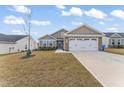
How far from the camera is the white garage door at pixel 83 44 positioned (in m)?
22.8

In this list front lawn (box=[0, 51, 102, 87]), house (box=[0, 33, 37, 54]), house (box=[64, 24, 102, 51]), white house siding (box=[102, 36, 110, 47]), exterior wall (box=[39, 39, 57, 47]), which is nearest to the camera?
front lawn (box=[0, 51, 102, 87])

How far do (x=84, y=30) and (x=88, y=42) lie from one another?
177 cm

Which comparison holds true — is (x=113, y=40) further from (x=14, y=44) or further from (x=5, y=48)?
(x=5, y=48)

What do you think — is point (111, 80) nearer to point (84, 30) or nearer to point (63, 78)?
point (63, 78)

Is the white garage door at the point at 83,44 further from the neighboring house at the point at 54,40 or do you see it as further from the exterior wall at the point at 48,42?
the exterior wall at the point at 48,42

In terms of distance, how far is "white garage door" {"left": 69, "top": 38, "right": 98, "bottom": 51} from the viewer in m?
22.8

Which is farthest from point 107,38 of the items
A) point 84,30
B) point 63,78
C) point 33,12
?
point 63,78

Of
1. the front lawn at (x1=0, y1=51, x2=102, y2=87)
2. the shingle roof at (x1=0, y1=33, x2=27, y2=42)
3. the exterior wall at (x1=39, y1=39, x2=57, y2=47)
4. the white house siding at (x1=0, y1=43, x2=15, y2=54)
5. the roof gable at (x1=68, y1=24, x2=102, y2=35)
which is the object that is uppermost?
the roof gable at (x1=68, y1=24, x2=102, y2=35)

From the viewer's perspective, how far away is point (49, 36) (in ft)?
92.0

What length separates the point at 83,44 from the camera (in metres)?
23.0

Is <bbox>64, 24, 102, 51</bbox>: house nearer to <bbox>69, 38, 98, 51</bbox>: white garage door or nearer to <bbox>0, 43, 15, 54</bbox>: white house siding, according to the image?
<bbox>69, 38, 98, 51</bbox>: white garage door

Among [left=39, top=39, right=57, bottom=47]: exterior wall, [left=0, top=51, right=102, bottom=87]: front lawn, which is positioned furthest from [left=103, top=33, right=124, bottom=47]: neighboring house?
[left=0, top=51, right=102, bottom=87]: front lawn

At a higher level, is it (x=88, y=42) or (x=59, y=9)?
(x=59, y=9)

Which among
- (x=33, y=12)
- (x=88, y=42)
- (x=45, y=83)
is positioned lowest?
(x=45, y=83)
